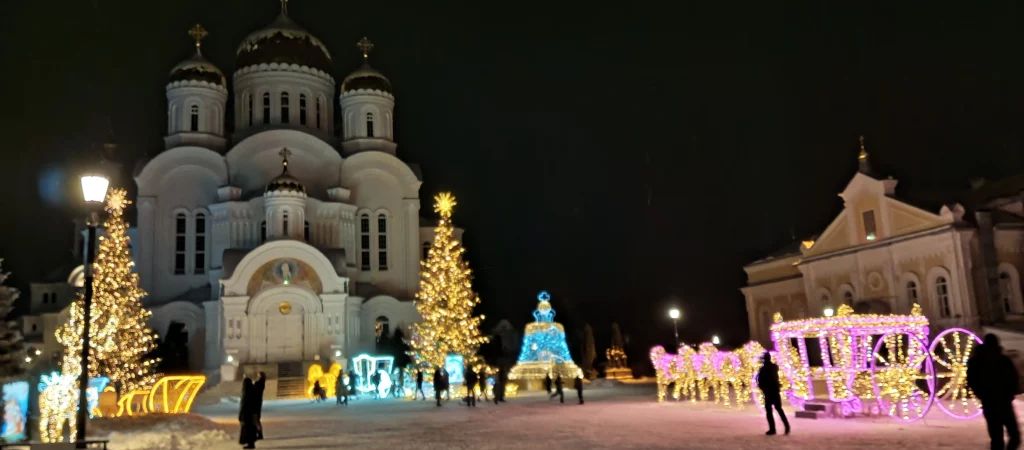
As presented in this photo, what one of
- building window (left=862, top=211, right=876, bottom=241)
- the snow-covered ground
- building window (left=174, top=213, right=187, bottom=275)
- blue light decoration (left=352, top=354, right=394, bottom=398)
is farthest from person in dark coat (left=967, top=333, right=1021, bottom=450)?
building window (left=174, top=213, right=187, bottom=275)

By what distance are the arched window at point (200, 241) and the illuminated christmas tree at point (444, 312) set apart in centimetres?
1315

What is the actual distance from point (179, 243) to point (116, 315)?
13383mm

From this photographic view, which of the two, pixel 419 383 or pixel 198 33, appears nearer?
pixel 419 383

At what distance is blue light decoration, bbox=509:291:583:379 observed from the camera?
26672 millimetres

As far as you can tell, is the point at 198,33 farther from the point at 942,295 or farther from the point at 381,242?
the point at 942,295

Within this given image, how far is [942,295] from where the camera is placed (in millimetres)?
24297

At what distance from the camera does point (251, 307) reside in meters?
32.2

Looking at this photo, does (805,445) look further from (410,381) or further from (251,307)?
(251,307)

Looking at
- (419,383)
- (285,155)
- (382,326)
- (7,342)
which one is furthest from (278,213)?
(7,342)

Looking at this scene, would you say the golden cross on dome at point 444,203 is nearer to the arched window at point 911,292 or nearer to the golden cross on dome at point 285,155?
the golden cross on dome at point 285,155

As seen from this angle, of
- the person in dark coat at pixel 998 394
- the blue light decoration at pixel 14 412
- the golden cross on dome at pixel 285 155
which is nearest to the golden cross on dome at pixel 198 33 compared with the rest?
the golden cross on dome at pixel 285 155

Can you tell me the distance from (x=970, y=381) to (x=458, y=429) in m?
8.40

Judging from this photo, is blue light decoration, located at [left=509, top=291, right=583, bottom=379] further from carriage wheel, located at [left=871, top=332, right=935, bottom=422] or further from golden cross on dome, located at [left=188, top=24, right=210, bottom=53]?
golden cross on dome, located at [left=188, top=24, right=210, bottom=53]

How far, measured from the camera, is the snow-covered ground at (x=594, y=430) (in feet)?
36.4
